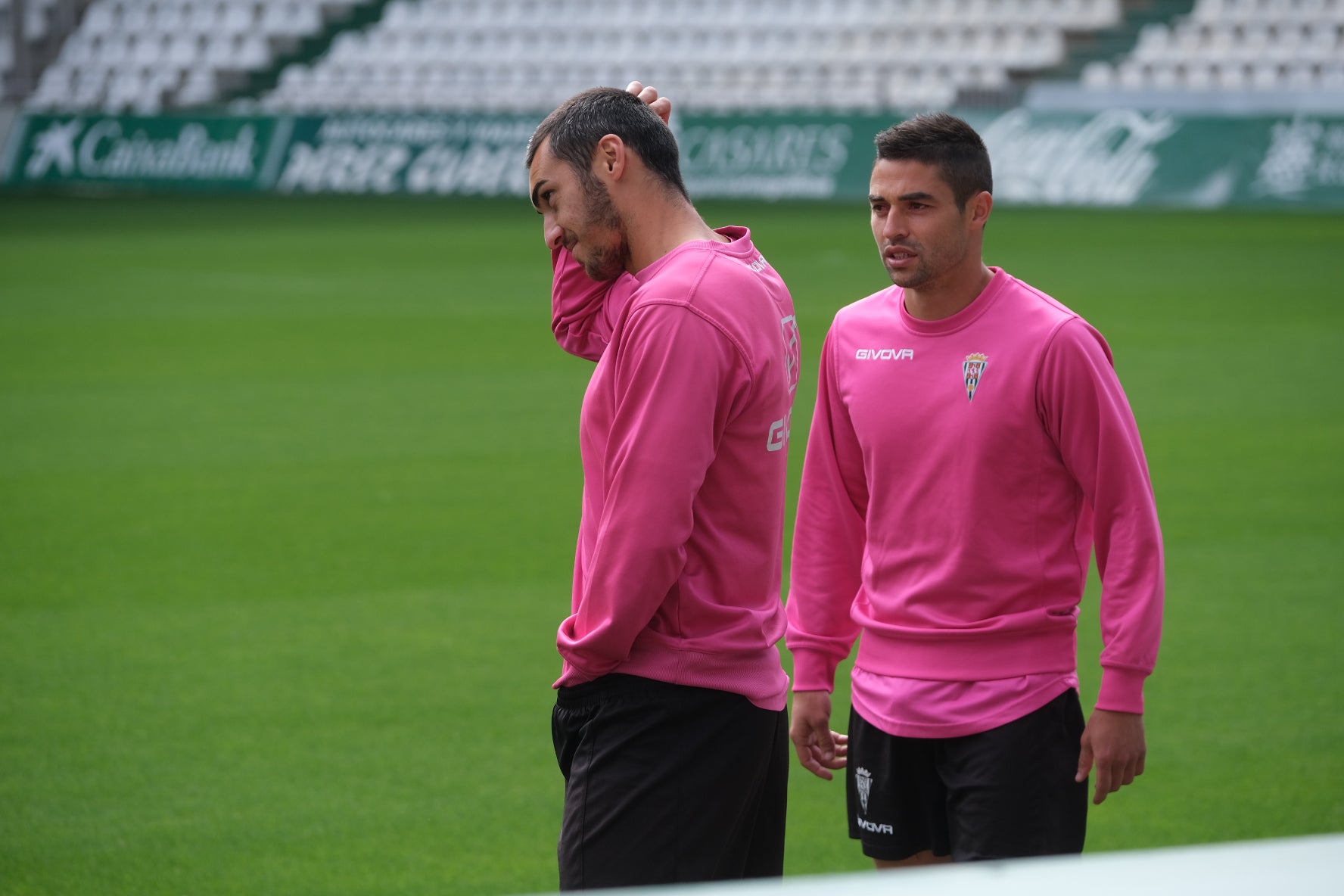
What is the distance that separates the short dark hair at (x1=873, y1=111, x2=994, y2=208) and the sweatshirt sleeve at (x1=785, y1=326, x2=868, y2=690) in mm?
396

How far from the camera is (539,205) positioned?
9.24 ft

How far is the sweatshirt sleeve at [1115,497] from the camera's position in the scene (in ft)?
9.73

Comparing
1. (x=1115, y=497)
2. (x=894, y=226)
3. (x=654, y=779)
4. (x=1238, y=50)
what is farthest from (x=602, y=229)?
(x=1238, y=50)

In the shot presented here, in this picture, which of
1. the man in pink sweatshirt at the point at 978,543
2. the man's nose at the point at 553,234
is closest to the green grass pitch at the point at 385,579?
the man in pink sweatshirt at the point at 978,543

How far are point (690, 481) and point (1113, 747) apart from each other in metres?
0.99

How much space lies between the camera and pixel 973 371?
310 centimetres

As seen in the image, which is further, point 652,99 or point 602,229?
point 652,99

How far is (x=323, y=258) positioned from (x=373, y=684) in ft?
49.5

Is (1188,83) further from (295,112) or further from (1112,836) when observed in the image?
(1112,836)

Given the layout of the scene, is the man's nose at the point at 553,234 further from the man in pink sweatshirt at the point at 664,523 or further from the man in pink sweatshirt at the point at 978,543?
the man in pink sweatshirt at the point at 978,543

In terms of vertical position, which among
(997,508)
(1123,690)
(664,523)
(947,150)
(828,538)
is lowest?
(1123,690)

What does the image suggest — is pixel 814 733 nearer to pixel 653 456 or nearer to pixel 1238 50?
pixel 653 456

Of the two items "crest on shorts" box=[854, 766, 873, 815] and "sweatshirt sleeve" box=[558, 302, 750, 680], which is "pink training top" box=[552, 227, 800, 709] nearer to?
"sweatshirt sleeve" box=[558, 302, 750, 680]

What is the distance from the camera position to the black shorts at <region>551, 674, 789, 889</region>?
8.70ft
